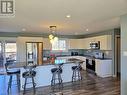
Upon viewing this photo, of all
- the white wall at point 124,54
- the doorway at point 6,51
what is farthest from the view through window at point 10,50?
the white wall at point 124,54

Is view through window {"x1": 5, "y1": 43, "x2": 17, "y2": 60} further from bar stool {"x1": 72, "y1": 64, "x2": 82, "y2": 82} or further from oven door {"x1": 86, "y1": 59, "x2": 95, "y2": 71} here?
oven door {"x1": 86, "y1": 59, "x2": 95, "y2": 71}

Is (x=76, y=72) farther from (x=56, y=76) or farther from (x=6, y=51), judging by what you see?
(x=6, y=51)

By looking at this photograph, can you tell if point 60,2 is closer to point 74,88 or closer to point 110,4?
point 110,4

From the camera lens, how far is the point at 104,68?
269 inches

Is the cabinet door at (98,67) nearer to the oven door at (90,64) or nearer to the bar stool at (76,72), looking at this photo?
the oven door at (90,64)

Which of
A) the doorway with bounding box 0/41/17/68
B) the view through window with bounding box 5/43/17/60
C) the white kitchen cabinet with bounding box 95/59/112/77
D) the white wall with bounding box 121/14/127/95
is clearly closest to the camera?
the white wall with bounding box 121/14/127/95

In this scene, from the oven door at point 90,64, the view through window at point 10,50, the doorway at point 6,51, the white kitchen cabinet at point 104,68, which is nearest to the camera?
the white kitchen cabinet at point 104,68

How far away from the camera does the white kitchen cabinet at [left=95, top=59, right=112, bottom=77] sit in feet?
22.3

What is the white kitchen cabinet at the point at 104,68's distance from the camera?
6.80 metres

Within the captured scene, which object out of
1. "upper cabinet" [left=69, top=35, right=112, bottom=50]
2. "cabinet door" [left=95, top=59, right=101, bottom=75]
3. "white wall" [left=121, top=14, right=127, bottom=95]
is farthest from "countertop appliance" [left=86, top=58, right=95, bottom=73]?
"white wall" [left=121, top=14, right=127, bottom=95]

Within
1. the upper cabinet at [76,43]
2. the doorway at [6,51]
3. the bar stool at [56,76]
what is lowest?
the bar stool at [56,76]

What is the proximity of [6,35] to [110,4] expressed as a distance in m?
6.57

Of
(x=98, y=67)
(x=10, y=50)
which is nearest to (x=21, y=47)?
(x=10, y=50)

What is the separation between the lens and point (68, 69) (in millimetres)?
5988
